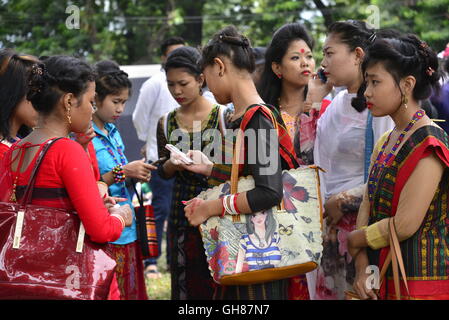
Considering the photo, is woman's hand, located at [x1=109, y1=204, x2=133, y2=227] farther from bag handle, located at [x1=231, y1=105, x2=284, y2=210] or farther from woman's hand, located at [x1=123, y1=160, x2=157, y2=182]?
woman's hand, located at [x1=123, y1=160, x2=157, y2=182]

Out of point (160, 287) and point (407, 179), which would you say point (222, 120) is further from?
point (160, 287)

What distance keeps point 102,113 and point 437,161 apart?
2.28m

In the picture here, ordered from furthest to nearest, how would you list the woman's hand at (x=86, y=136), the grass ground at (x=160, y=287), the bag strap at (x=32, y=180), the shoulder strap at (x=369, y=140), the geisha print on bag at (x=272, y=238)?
the grass ground at (x=160, y=287)
the woman's hand at (x=86, y=136)
the shoulder strap at (x=369, y=140)
the geisha print on bag at (x=272, y=238)
the bag strap at (x=32, y=180)

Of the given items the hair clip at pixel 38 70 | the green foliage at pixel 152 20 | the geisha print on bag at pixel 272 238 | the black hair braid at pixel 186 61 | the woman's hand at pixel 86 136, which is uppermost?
the green foliage at pixel 152 20

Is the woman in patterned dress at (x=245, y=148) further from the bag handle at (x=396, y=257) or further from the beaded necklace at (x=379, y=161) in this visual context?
the bag handle at (x=396, y=257)

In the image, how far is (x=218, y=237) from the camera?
287 cm

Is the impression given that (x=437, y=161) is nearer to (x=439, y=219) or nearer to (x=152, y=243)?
(x=439, y=219)

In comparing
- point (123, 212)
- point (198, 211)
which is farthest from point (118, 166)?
point (198, 211)

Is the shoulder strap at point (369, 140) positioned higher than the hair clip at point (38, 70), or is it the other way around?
the hair clip at point (38, 70)

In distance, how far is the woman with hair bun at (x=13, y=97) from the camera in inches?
127

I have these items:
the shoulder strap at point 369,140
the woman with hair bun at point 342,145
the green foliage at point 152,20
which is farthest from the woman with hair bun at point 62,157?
the green foliage at point 152,20
